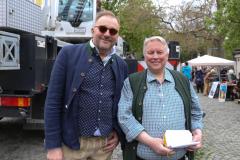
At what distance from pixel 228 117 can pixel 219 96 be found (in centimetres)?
749

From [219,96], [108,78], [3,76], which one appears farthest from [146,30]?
[108,78]

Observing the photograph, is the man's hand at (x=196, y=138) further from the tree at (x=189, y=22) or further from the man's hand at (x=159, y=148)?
the tree at (x=189, y=22)

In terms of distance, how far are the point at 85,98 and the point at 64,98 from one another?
0.15m

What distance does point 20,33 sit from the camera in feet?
23.2

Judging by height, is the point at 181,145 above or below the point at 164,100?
below

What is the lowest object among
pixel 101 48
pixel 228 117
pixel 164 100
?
pixel 228 117

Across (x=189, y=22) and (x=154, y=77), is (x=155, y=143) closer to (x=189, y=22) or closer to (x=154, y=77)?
(x=154, y=77)

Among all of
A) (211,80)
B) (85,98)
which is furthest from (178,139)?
(211,80)

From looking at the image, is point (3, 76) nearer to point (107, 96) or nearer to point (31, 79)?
point (31, 79)

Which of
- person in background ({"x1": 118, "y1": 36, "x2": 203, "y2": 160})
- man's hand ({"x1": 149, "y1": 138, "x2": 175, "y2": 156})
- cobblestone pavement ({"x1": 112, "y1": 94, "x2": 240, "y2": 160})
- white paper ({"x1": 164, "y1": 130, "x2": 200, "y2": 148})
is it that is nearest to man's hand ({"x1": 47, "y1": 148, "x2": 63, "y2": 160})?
person in background ({"x1": 118, "y1": 36, "x2": 203, "y2": 160})

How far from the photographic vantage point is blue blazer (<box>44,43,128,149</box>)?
10.4 ft

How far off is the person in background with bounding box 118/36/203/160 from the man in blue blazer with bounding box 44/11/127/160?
13 centimetres

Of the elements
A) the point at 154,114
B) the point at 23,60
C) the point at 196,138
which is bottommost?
the point at 196,138

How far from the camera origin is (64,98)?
3.23 meters
